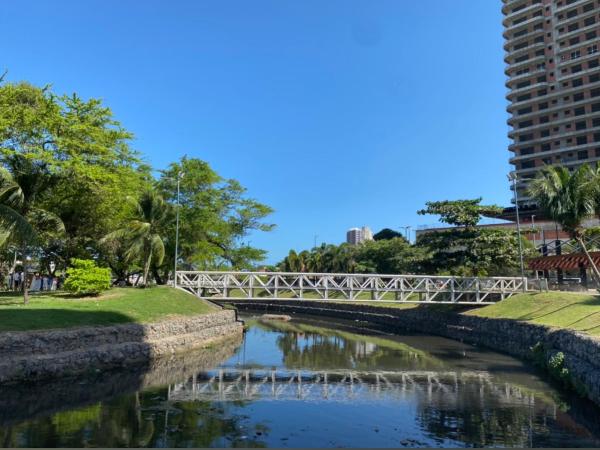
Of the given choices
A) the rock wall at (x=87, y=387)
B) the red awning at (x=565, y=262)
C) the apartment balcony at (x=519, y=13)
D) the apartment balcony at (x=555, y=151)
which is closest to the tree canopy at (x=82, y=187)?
the rock wall at (x=87, y=387)

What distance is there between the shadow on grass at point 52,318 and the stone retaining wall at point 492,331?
20.0 meters

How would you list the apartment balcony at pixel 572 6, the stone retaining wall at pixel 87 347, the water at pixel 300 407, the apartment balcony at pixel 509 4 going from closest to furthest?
the water at pixel 300 407
the stone retaining wall at pixel 87 347
the apartment balcony at pixel 572 6
the apartment balcony at pixel 509 4

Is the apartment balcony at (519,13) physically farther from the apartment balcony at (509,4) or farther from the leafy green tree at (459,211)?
the leafy green tree at (459,211)

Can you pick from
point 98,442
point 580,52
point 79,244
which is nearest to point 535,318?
point 98,442

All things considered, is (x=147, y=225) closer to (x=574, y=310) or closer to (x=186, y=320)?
(x=186, y=320)

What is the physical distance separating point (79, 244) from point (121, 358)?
16.3 meters

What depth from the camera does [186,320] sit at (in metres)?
27.6

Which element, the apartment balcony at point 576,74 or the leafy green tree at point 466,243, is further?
the apartment balcony at point 576,74

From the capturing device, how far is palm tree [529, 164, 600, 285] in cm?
2742

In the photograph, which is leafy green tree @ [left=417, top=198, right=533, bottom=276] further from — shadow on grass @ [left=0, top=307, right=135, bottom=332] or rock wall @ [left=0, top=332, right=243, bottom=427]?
shadow on grass @ [left=0, top=307, right=135, bottom=332]

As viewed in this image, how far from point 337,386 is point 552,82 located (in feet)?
298

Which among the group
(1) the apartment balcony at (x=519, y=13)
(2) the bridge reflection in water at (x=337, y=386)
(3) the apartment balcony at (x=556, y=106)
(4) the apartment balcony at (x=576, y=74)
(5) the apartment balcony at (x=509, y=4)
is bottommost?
(2) the bridge reflection in water at (x=337, y=386)

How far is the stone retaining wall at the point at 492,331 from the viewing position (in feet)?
54.5

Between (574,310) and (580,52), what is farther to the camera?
(580,52)
